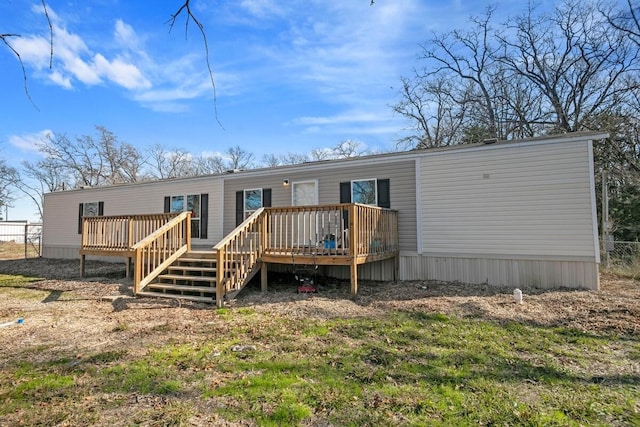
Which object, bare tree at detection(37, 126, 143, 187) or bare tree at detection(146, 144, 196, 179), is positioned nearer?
bare tree at detection(37, 126, 143, 187)

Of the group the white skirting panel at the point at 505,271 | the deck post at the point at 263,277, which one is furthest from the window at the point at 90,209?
the white skirting panel at the point at 505,271

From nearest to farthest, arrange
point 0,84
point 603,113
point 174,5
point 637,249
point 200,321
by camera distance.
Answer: point 174,5
point 0,84
point 200,321
point 637,249
point 603,113

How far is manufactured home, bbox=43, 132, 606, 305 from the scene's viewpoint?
711cm

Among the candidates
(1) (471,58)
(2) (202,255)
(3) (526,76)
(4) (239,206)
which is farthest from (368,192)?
(1) (471,58)

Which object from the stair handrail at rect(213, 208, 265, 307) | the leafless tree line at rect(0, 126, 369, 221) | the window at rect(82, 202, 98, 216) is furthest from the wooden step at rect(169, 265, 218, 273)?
the leafless tree line at rect(0, 126, 369, 221)

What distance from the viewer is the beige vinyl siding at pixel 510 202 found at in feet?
23.4

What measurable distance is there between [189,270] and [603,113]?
1872 centimetres

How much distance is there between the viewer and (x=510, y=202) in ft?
25.2

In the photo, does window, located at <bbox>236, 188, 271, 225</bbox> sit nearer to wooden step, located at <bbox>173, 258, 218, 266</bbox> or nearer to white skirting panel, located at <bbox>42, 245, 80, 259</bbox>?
wooden step, located at <bbox>173, 258, 218, 266</bbox>

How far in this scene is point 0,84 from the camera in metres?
3.82

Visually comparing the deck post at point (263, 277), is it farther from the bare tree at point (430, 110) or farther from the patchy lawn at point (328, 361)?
the bare tree at point (430, 110)

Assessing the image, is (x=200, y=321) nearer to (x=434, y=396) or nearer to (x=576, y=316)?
(x=434, y=396)

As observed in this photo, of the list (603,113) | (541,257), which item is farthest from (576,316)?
(603,113)

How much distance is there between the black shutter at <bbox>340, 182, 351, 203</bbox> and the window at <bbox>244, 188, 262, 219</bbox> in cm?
263
